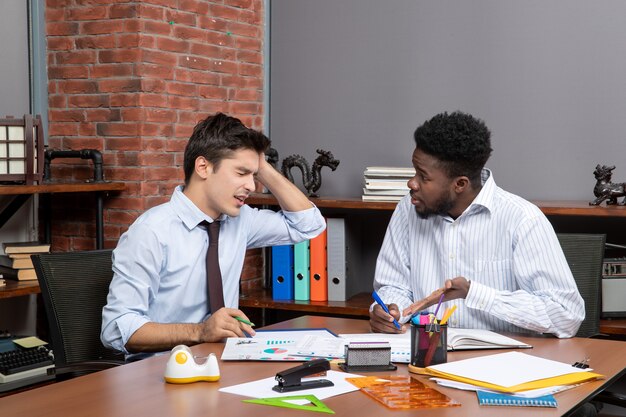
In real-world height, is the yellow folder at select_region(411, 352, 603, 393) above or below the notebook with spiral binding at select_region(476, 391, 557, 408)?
above

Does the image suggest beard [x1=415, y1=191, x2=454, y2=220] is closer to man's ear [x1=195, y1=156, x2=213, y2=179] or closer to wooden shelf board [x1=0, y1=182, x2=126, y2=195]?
man's ear [x1=195, y1=156, x2=213, y2=179]

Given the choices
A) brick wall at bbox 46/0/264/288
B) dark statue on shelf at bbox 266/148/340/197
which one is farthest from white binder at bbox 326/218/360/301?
brick wall at bbox 46/0/264/288

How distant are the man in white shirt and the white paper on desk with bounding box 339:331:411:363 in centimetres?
7

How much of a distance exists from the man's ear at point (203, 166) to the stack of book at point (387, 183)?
1241 millimetres

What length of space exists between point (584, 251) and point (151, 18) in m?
2.09

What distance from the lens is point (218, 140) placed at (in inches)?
102

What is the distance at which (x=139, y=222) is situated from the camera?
8.25ft

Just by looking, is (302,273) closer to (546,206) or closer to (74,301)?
(546,206)

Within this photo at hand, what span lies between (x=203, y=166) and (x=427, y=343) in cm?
99

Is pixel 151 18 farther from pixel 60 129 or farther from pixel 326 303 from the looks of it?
pixel 326 303

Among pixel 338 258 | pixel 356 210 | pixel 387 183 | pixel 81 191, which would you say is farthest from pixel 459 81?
pixel 81 191

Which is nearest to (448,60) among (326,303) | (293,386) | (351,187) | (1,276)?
(351,187)

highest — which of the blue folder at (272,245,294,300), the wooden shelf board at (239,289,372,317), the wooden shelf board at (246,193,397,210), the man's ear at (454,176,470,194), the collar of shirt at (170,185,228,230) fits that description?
the man's ear at (454,176,470,194)

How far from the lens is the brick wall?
3.69 meters
